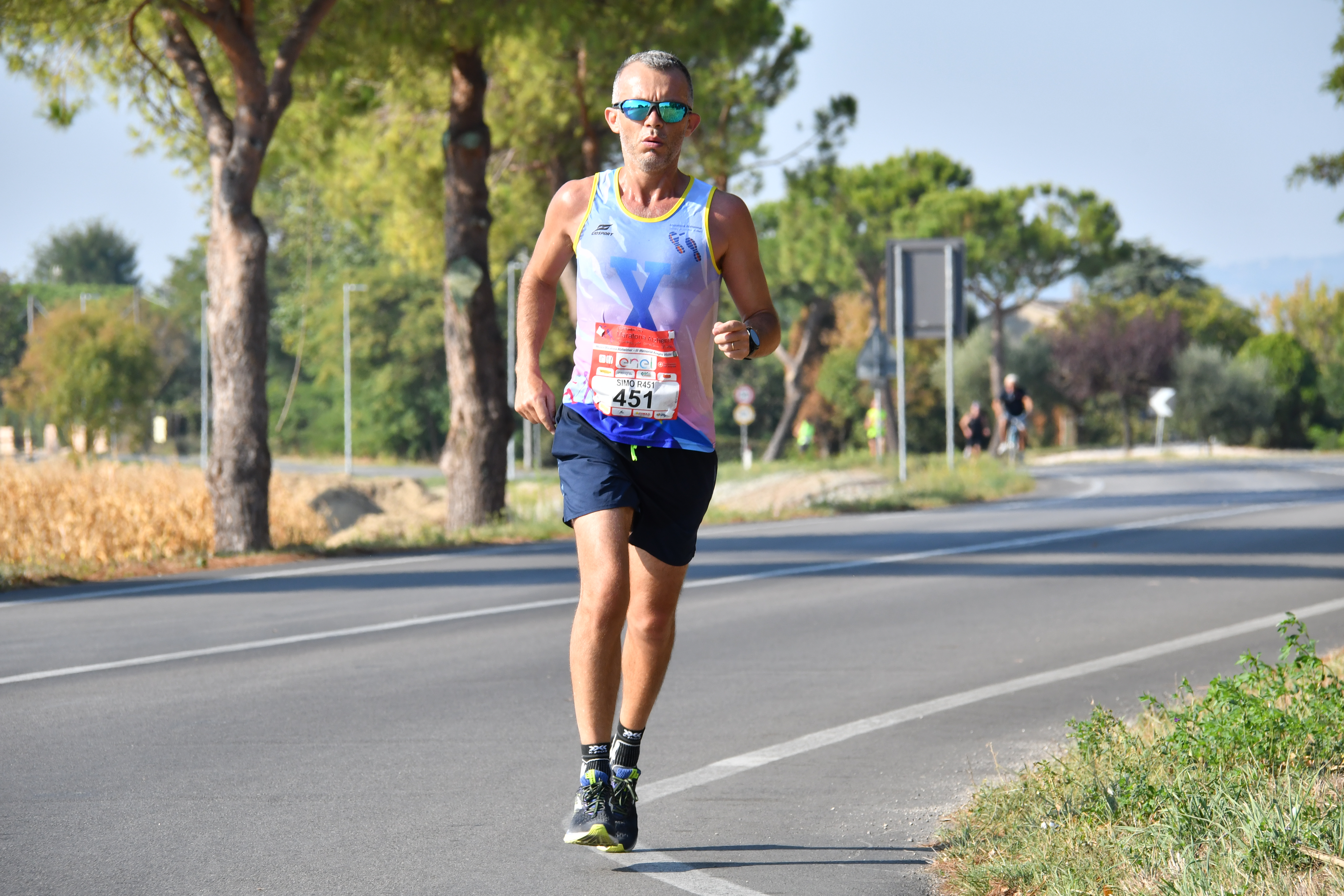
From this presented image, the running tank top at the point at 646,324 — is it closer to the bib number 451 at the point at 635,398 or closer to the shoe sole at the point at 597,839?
the bib number 451 at the point at 635,398

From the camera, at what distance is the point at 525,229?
102ft

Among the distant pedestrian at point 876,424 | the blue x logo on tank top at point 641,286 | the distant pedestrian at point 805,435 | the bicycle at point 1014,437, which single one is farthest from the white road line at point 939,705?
the distant pedestrian at point 805,435

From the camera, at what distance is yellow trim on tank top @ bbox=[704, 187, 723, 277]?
4246 mm

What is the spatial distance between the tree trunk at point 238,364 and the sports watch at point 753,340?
10.8 m

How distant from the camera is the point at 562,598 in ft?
33.4

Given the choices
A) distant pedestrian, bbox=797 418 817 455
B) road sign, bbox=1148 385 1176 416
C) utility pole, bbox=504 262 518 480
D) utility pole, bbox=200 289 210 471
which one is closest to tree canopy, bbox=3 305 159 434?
utility pole, bbox=200 289 210 471

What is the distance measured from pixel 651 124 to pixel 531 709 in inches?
118

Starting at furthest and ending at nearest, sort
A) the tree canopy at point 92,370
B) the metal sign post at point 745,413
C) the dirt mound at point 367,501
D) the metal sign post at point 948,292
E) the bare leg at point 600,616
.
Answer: the tree canopy at point 92,370 < the metal sign post at point 745,413 < the dirt mound at point 367,501 < the metal sign post at point 948,292 < the bare leg at point 600,616

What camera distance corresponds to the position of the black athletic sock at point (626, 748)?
14.1 ft

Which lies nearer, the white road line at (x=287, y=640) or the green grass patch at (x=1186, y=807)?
the green grass patch at (x=1186, y=807)

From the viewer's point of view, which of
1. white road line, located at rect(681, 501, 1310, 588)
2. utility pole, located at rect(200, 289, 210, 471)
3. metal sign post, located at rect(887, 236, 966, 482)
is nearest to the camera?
white road line, located at rect(681, 501, 1310, 588)

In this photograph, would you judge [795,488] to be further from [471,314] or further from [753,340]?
[753,340]

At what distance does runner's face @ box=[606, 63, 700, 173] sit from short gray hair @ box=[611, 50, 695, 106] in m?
0.01

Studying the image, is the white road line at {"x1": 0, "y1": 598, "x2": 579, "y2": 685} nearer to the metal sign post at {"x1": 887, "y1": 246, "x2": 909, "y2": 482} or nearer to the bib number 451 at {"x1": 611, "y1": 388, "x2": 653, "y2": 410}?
the bib number 451 at {"x1": 611, "y1": 388, "x2": 653, "y2": 410}
